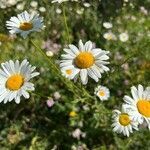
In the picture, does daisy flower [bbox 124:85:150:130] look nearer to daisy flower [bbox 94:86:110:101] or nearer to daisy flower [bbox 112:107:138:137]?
daisy flower [bbox 112:107:138:137]

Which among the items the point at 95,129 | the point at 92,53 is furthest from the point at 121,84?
the point at 92,53

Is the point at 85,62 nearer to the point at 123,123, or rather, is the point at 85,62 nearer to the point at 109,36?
the point at 123,123

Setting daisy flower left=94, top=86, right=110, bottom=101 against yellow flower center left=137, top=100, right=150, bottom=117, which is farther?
daisy flower left=94, top=86, right=110, bottom=101

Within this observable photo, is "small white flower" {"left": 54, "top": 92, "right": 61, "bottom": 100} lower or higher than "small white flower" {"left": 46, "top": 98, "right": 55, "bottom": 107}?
higher

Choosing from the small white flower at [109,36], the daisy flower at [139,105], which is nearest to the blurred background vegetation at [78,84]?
the small white flower at [109,36]

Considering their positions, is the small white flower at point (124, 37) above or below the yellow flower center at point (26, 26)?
below

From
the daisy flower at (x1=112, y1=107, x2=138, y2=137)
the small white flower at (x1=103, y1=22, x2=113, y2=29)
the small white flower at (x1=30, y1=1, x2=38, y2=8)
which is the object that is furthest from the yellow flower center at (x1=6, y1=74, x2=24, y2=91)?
the small white flower at (x1=30, y1=1, x2=38, y2=8)

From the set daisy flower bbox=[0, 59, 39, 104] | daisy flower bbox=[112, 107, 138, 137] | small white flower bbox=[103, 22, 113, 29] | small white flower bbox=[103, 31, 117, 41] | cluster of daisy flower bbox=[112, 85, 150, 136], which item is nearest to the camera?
daisy flower bbox=[0, 59, 39, 104]

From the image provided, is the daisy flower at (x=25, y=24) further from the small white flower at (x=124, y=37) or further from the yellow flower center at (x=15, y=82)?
the small white flower at (x=124, y=37)

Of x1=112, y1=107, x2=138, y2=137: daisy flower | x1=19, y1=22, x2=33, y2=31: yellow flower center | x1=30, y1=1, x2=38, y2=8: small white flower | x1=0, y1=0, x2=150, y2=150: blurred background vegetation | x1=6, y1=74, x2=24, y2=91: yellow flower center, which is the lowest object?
x1=0, y1=0, x2=150, y2=150: blurred background vegetation
